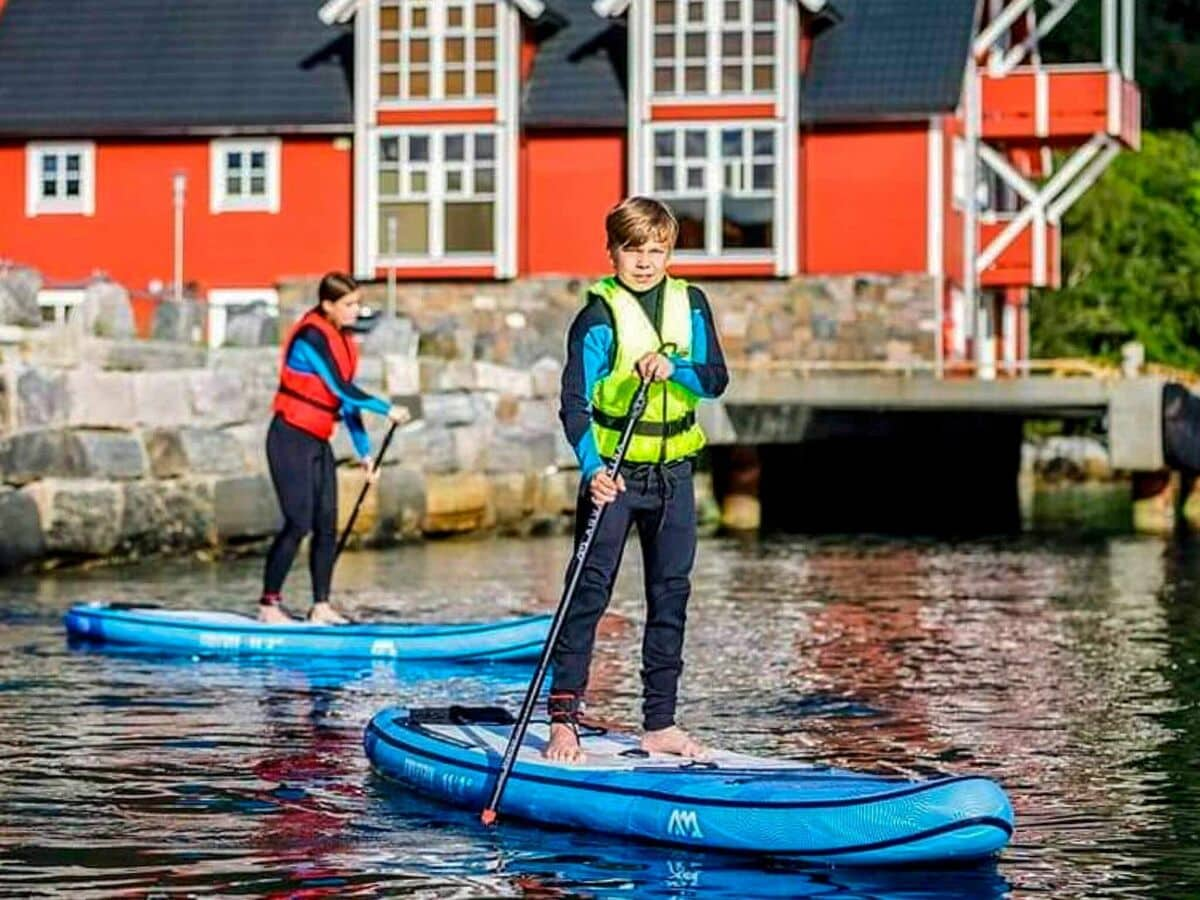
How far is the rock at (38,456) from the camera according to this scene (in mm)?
22328

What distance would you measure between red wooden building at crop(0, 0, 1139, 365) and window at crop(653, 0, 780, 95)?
3 centimetres

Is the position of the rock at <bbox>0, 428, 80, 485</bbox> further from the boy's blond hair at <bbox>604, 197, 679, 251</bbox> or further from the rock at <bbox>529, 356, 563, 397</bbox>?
the boy's blond hair at <bbox>604, 197, 679, 251</bbox>

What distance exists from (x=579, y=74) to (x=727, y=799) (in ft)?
124

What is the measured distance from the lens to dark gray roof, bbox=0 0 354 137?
47250mm

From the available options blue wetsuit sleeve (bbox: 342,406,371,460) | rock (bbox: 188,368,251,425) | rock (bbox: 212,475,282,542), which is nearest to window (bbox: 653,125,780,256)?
rock (bbox: 188,368,251,425)

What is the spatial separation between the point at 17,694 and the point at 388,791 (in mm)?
3801

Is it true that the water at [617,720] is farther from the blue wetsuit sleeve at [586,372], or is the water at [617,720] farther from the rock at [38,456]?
the blue wetsuit sleeve at [586,372]

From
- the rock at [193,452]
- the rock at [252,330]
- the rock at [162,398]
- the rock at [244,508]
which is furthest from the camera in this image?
the rock at [252,330]

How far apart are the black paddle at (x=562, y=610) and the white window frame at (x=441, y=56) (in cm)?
3619

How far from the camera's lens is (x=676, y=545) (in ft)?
33.3

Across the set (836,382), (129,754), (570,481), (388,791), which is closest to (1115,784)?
(388,791)

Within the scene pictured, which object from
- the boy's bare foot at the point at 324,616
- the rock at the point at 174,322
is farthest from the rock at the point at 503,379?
the boy's bare foot at the point at 324,616

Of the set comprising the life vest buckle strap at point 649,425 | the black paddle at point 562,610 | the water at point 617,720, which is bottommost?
the water at point 617,720

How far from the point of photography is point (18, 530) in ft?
72.6
